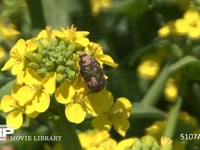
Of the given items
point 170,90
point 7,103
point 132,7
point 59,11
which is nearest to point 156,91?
point 170,90

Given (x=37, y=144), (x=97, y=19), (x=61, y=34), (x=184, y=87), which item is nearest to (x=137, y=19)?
(x=97, y=19)

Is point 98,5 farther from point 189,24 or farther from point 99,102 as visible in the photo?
point 99,102

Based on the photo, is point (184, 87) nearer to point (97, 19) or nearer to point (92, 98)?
point (92, 98)

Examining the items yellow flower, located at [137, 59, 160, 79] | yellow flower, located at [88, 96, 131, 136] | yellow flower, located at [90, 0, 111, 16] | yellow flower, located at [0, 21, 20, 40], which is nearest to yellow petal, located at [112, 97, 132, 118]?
yellow flower, located at [88, 96, 131, 136]

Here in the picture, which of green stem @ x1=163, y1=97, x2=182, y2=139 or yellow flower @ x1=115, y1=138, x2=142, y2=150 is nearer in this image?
yellow flower @ x1=115, y1=138, x2=142, y2=150

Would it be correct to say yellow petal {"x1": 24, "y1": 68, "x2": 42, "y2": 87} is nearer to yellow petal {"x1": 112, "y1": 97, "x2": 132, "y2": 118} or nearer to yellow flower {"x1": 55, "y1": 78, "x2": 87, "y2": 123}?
yellow flower {"x1": 55, "y1": 78, "x2": 87, "y2": 123}

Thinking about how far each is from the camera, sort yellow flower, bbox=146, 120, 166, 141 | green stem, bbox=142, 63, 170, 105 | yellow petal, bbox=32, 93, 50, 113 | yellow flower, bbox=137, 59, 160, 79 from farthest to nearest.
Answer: yellow flower, bbox=137, 59, 160, 79 → green stem, bbox=142, 63, 170, 105 → yellow flower, bbox=146, 120, 166, 141 → yellow petal, bbox=32, 93, 50, 113
